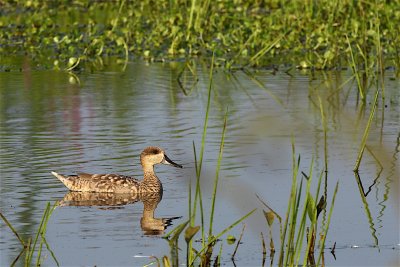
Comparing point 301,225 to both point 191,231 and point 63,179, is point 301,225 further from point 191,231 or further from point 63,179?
point 63,179

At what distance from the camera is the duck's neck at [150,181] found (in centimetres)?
1048

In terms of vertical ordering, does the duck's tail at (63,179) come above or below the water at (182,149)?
above

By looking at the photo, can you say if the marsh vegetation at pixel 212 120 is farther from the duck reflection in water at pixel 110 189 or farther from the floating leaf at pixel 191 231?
the duck reflection in water at pixel 110 189

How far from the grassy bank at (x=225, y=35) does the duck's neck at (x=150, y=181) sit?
6.74 meters

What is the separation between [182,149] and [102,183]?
1796 millimetres

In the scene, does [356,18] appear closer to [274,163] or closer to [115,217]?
[274,163]

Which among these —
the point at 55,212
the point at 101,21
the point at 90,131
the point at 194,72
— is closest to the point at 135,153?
the point at 90,131

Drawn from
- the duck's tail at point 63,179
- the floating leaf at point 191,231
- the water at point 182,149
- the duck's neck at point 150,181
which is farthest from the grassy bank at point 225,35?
the floating leaf at point 191,231

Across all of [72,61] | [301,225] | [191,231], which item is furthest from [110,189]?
[72,61]

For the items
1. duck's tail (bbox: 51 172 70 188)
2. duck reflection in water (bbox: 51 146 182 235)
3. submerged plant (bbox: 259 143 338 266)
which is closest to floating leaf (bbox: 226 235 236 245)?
submerged plant (bbox: 259 143 338 266)

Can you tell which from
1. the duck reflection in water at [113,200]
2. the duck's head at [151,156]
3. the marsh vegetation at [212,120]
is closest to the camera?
the marsh vegetation at [212,120]

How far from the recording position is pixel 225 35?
1959 centimetres

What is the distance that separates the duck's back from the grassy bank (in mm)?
7009

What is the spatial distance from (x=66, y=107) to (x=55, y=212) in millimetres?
5284
